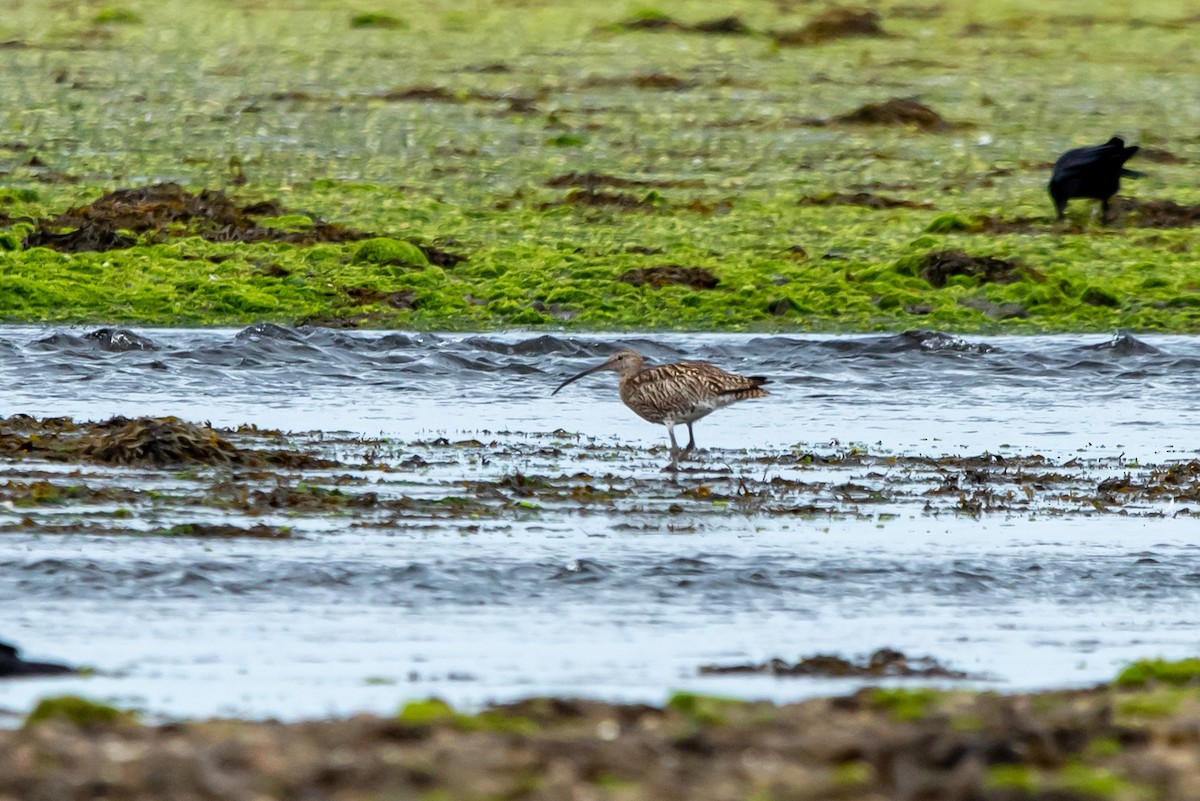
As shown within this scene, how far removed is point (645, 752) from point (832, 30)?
36253 millimetres

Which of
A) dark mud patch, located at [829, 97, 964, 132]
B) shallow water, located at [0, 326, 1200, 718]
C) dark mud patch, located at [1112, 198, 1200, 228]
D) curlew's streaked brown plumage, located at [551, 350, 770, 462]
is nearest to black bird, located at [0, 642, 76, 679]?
shallow water, located at [0, 326, 1200, 718]

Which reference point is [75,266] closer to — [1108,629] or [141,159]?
[141,159]

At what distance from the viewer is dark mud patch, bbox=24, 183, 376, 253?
19.6 meters

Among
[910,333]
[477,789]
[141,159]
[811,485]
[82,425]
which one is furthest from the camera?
[141,159]

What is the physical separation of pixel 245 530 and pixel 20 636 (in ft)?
6.21

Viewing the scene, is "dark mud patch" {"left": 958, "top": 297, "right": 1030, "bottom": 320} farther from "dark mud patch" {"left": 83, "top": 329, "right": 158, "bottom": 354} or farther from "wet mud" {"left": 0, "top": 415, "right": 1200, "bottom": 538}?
"dark mud patch" {"left": 83, "top": 329, "right": 158, "bottom": 354}

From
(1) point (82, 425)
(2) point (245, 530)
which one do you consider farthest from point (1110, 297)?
(2) point (245, 530)

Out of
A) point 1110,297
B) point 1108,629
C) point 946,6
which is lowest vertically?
point 1108,629

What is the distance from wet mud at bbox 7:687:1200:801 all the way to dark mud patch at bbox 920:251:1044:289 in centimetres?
1285

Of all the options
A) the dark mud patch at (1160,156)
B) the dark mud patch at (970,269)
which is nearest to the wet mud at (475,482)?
the dark mud patch at (970,269)

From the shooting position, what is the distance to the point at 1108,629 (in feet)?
27.4

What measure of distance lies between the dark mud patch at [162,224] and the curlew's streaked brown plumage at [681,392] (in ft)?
23.7

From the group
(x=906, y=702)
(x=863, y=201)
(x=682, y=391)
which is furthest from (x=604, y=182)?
(x=906, y=702)

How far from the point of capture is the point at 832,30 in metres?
40.7
